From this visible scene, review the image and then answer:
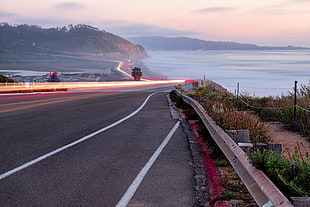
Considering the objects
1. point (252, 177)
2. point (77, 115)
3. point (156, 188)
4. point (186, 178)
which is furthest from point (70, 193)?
point (77, 115)

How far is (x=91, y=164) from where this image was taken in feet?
25.6

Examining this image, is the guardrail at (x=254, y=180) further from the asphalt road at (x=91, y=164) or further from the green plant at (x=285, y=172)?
the asphalt road at (x=91, y=164)

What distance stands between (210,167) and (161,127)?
5336 mm

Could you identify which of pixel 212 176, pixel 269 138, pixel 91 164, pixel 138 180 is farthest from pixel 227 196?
pixel 269 138

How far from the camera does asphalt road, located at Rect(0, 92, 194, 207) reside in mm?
5965

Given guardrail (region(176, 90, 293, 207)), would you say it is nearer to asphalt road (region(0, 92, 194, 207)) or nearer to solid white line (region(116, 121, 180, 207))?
asphalt road (region(0, 92, 194, 207))

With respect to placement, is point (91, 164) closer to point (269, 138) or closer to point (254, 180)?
point (254, 180)

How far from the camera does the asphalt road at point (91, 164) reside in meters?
5.96

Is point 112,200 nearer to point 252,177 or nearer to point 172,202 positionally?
point 172,202

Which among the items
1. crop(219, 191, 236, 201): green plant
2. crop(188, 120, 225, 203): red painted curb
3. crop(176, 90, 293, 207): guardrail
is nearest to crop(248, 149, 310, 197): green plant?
crop(176, 90, 293, 207): guardrail

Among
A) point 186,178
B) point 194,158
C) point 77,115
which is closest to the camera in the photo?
point 186,178

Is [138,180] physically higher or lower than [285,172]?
lower

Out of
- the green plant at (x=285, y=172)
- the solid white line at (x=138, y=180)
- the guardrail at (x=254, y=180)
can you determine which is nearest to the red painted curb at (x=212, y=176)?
the guardrail at (x=254, y=180)

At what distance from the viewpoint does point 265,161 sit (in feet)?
Result: 16.4
